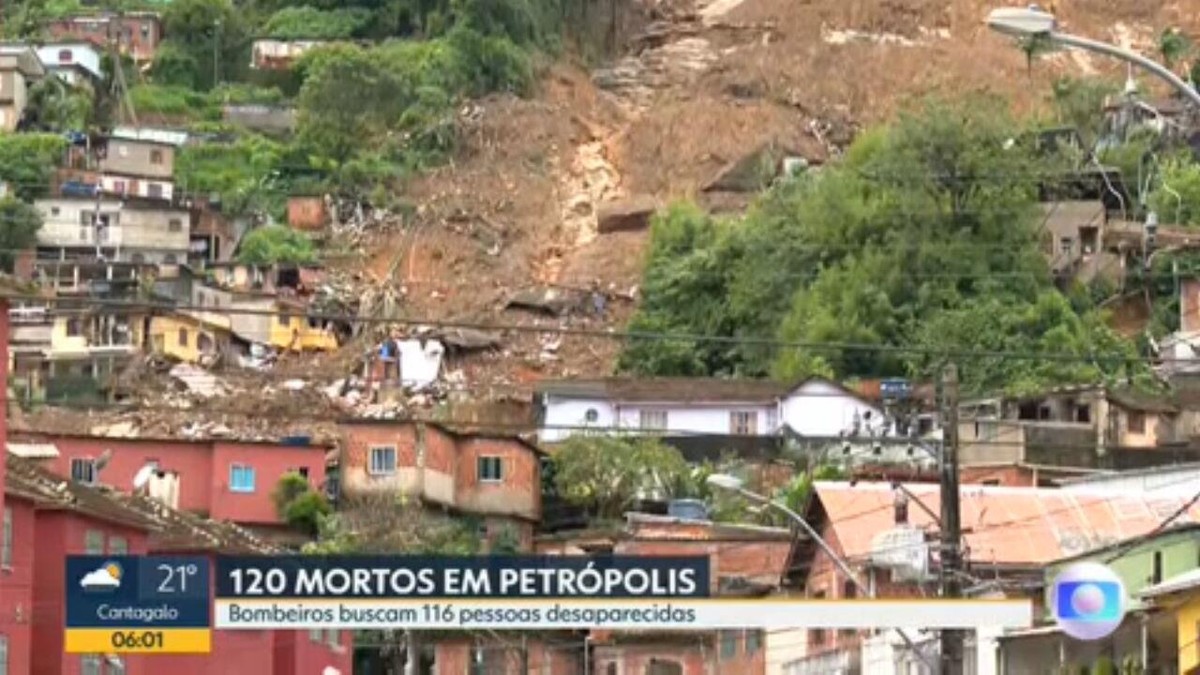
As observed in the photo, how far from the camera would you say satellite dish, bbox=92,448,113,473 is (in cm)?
9569

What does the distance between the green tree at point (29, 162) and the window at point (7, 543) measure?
9245 cm

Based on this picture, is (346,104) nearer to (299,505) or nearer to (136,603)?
(299,505)

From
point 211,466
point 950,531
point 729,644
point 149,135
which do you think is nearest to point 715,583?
point 729,644

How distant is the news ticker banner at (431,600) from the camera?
1623 inches

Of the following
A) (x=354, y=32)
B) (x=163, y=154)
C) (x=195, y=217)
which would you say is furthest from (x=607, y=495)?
(x=354, y=32)

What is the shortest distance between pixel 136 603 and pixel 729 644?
3415cm

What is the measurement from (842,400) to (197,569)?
2649 inches

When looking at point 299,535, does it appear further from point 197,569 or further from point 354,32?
point 354,32

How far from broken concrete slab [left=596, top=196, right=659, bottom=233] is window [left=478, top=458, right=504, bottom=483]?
192ft

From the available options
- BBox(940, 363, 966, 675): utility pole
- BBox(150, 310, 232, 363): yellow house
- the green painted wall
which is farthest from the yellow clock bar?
BBox(150, 310, 232, 363): yellow house

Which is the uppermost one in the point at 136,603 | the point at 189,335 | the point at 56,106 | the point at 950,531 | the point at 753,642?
the point at 56,106

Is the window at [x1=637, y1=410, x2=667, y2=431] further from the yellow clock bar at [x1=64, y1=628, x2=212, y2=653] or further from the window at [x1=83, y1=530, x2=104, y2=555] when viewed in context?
the yellow clock bar at [x1=64, y1=628, x2=212, y2=653]

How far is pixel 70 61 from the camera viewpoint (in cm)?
16588

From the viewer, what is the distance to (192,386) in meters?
128
